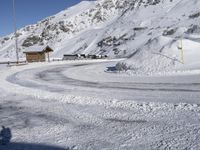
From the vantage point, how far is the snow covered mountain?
25.3 m

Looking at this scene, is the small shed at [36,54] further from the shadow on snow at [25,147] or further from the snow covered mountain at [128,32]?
the shadow on snow at [25,147]

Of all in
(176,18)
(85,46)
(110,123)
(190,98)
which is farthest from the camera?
(85,46)

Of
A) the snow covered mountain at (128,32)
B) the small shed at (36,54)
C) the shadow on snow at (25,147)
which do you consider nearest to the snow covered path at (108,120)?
the shadow on snow at (25,147)

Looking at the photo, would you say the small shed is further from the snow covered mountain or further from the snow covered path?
the snow covered path

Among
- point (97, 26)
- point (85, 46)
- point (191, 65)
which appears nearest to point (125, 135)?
point (191, 65)

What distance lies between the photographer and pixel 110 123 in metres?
8.77

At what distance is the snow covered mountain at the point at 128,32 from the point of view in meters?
25.3

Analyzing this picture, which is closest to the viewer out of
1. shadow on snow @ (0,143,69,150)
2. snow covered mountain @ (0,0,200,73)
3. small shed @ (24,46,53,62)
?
shadow on snow @ (0,143,69,150)

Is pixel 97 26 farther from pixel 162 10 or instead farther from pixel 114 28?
pixel 162 10

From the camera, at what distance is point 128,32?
10294 centimetres

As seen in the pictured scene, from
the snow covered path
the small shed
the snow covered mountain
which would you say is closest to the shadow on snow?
the snow covered path

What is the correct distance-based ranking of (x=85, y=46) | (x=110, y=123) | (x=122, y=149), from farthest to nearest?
(x=85, y=46), (x=110, y=123), (x=122, y=149)

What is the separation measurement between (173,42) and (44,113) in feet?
58.7

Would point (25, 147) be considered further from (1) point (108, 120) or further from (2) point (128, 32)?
(2) point (128, 32)
